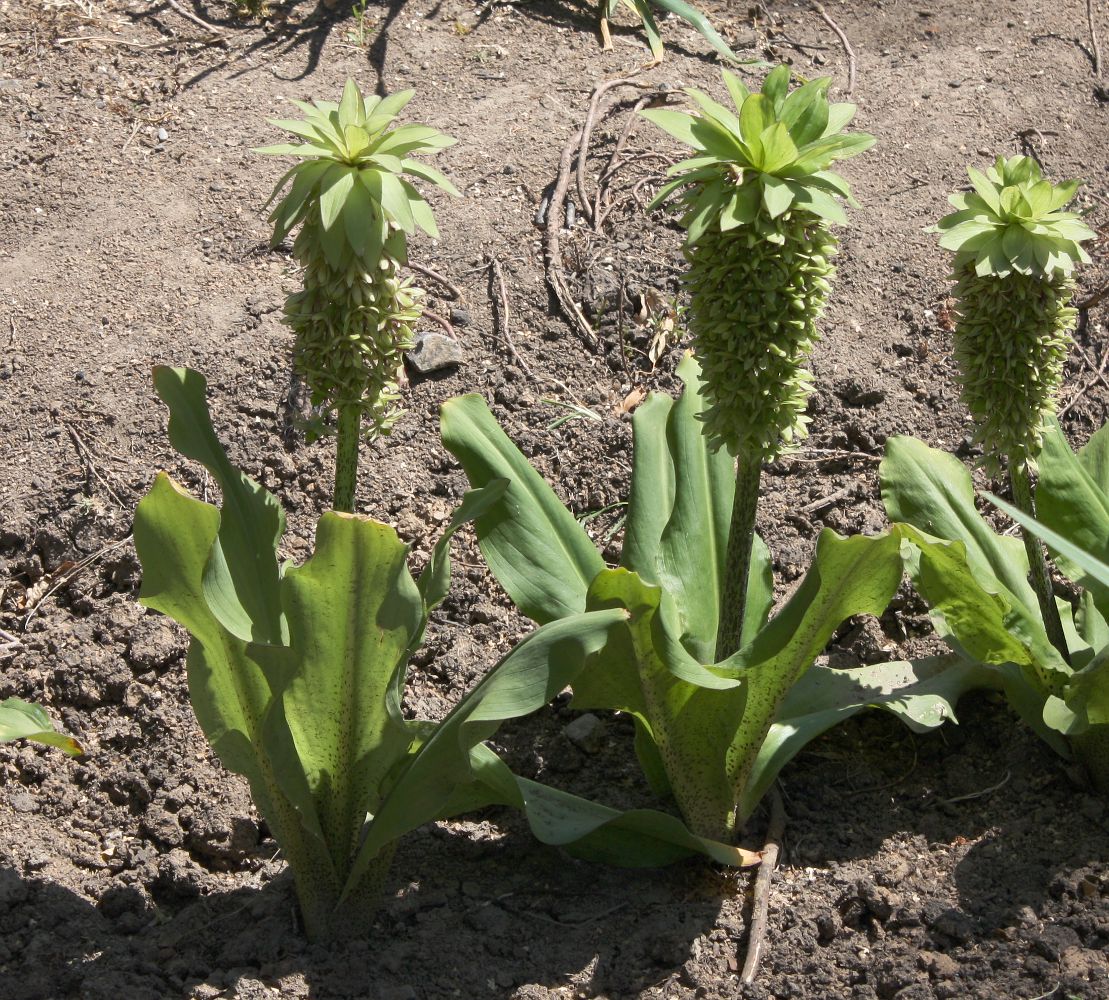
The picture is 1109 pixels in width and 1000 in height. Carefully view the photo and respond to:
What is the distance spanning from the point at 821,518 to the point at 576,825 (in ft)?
4.99

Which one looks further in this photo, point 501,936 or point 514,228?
point 514,228

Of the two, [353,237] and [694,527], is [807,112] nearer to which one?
[353,237]

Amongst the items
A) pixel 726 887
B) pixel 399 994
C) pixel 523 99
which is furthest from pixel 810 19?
pixel 399 994

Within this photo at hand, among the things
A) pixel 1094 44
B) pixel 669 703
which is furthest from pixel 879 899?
pixel 1094 44

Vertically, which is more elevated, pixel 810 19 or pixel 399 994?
pixel 810 19

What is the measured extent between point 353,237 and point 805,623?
53.4 inches

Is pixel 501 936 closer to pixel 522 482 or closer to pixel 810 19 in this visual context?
pixel 522 482

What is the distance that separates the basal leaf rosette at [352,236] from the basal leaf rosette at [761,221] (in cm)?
53

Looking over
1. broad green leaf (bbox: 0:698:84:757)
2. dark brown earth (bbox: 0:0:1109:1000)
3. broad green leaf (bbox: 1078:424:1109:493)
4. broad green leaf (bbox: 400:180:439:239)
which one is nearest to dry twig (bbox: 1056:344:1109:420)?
dark brown earth (bbox: 0:0:1109:1000)

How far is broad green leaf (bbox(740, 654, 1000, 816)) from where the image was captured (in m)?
3.12

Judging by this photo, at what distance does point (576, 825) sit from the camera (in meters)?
2.94

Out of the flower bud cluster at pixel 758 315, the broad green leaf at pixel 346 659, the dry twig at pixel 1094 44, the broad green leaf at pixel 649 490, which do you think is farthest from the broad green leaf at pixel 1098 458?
→ the dry twig at pixel 1094 44

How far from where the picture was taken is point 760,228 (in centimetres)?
243

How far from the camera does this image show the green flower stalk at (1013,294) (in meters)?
2.76
